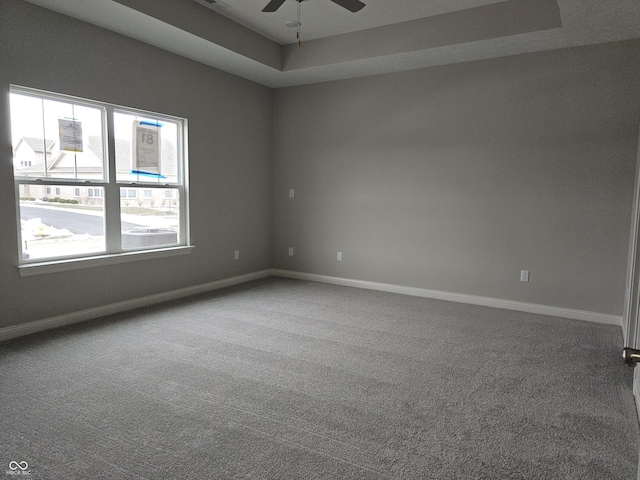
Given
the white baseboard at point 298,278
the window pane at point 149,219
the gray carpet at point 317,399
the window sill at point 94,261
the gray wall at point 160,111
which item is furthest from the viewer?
the window pane at point 149,219

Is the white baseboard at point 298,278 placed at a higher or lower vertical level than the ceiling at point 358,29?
lower

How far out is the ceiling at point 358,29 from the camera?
3516 mm

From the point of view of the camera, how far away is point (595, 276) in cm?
417

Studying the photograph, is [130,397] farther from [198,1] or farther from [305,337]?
[198,1]

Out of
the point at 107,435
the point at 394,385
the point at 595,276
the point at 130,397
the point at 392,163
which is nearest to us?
the point at 107,435

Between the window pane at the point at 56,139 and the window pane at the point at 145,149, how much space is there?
0.20 meters

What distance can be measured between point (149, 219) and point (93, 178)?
76cm

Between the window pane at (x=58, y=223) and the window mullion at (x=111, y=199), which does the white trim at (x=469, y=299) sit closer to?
the window mullion at (x=111, y=199)

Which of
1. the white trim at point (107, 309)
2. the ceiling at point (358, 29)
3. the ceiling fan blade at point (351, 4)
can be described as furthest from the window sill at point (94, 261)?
the ceiling fan blade at point (351, 4)

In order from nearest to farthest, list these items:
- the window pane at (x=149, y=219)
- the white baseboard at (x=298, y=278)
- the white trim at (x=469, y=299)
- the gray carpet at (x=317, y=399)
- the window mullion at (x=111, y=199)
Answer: the gray carpet at (x=317, y=399), the white baseboard at (x=298, y=278), the window mullion at (x=111, y=199), the white trim at (x=469, y=299), the window pane at (x=149, y=219)

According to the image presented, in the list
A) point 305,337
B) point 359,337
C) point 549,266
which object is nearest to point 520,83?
point 549,266

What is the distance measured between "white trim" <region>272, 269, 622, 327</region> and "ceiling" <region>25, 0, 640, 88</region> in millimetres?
2623

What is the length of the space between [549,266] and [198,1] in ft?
14.3

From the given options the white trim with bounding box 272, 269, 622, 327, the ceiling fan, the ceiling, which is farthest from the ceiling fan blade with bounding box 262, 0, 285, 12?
the white trim with bounding box 272, 269, 622, 327
